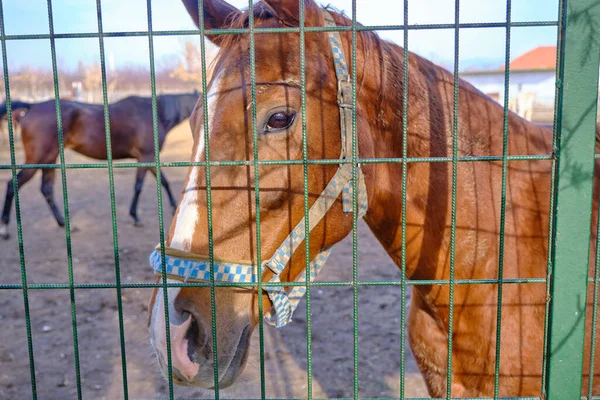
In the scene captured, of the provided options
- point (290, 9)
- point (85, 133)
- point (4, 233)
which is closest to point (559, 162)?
point (290, 9)

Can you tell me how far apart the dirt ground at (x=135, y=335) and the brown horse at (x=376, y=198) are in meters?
0.75

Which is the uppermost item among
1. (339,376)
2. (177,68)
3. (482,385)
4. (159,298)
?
(177,68)

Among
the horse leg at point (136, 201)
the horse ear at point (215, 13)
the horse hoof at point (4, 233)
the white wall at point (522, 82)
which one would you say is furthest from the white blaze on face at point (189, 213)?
the white wall at point (522, 82)

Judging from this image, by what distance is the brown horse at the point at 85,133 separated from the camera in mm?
8117

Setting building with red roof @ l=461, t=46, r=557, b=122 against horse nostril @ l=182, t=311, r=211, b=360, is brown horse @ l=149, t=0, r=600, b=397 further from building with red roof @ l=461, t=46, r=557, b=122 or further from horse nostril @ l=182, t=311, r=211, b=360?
building with red roof @ l=461, t=46, r=557, b=122

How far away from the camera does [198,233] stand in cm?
148

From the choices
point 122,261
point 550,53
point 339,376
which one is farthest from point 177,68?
point 339,376

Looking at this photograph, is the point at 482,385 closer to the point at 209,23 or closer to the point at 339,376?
the point at 209,23

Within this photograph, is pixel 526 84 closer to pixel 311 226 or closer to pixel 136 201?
pixel 136 201

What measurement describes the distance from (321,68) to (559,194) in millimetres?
834

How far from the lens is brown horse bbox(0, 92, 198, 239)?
8.12 meters

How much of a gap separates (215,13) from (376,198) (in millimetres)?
937

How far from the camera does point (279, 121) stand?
1601 mm

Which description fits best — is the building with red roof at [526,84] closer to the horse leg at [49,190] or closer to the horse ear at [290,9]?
the horse leg at [49,190]
